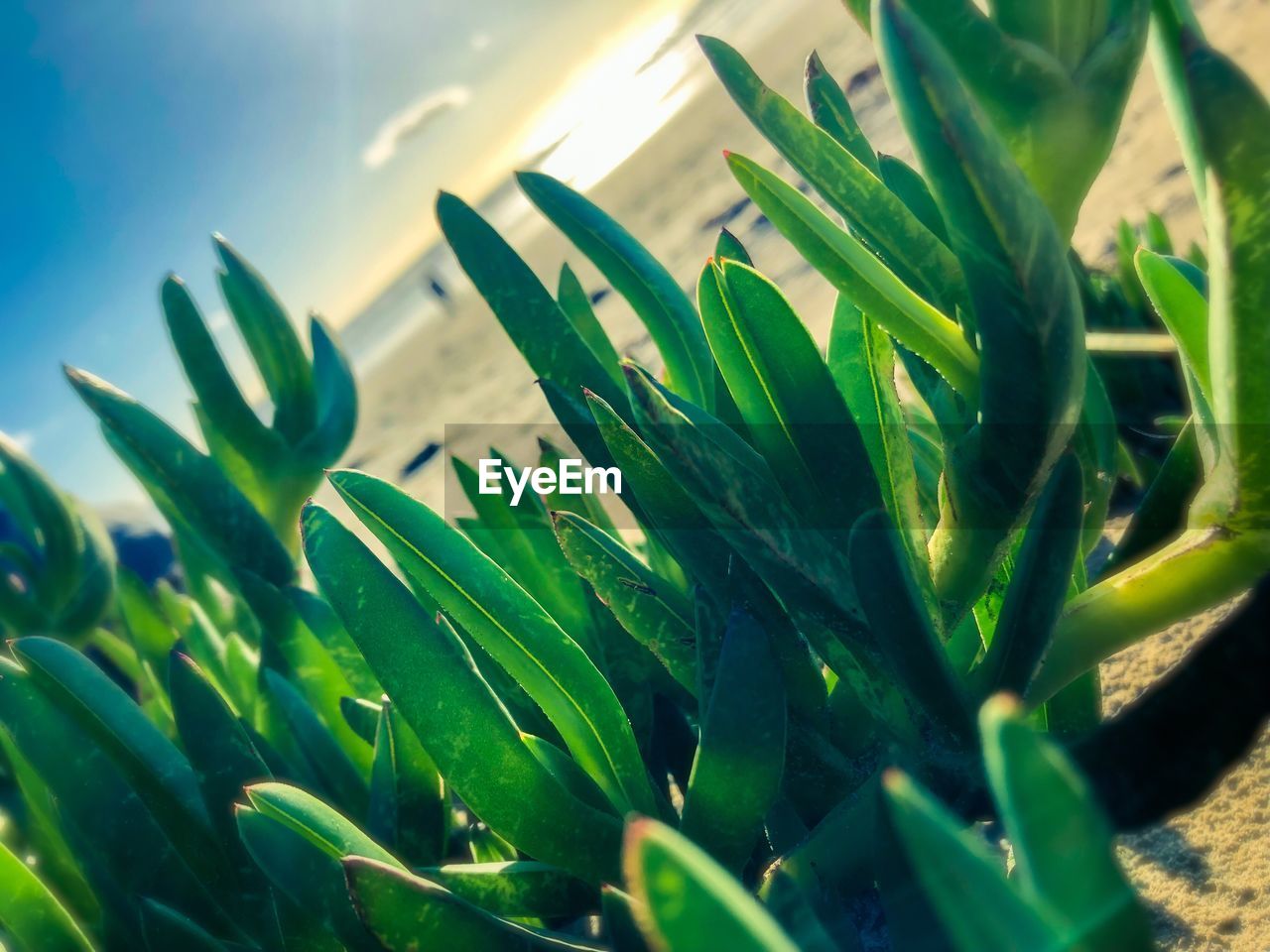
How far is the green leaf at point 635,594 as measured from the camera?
0.63m

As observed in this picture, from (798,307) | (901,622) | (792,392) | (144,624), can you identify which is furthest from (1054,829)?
(798,307)

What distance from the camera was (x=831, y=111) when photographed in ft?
2.32

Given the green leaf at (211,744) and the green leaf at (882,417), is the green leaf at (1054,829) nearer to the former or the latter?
the green leaf at (882,417)

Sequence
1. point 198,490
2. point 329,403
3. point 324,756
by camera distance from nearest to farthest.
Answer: point 324,756 < point 198,490 < point 329,403

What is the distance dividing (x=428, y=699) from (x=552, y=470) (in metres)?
0.36

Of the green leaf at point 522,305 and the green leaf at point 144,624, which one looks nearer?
the green leaf at point 522,305

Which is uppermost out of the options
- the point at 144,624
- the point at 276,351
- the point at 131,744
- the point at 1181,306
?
the point at 276,351

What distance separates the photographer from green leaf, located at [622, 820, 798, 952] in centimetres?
25

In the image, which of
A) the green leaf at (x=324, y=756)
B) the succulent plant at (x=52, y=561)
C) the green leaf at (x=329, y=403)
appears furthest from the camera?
the succulent plant at (x=52, y=561)

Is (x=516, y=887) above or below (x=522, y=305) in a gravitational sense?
below

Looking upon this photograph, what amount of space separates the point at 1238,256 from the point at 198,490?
85cm

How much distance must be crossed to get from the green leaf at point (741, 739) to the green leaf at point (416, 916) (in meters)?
0.13

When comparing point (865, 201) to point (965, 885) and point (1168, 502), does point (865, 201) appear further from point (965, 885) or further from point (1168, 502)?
point (965, 885)

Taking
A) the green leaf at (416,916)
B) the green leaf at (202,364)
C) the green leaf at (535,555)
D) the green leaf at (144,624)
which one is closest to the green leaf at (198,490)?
the green leaf at (202,364)
